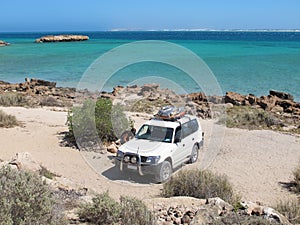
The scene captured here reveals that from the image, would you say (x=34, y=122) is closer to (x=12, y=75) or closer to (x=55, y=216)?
(x=55, y=216)

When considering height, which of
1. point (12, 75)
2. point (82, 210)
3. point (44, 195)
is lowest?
point (12, 75)

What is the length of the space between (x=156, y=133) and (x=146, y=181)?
1.66 meters

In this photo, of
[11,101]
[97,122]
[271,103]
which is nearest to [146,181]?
[97,122]

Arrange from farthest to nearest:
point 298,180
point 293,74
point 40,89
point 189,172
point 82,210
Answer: point 293,74 < point 40,89 < point 298,180 < point 189,172 < point 82,210

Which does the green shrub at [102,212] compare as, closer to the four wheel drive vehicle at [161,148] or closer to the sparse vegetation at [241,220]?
the sparse vegetation at [241,220]

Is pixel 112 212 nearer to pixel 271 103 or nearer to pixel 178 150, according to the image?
pixel 178 150

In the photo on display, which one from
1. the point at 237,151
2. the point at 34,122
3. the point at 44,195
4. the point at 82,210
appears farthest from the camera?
the point at 34,122

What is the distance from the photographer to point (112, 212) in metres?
5.95

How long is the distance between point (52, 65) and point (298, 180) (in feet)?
163

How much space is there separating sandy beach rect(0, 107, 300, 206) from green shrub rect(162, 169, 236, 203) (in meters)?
0.64

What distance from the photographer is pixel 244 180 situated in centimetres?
1062

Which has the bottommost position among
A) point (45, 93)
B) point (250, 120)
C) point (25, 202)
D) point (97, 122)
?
point (45, 93)

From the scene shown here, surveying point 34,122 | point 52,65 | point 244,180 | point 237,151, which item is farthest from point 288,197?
point 52,65

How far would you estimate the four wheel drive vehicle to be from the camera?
392 inches
